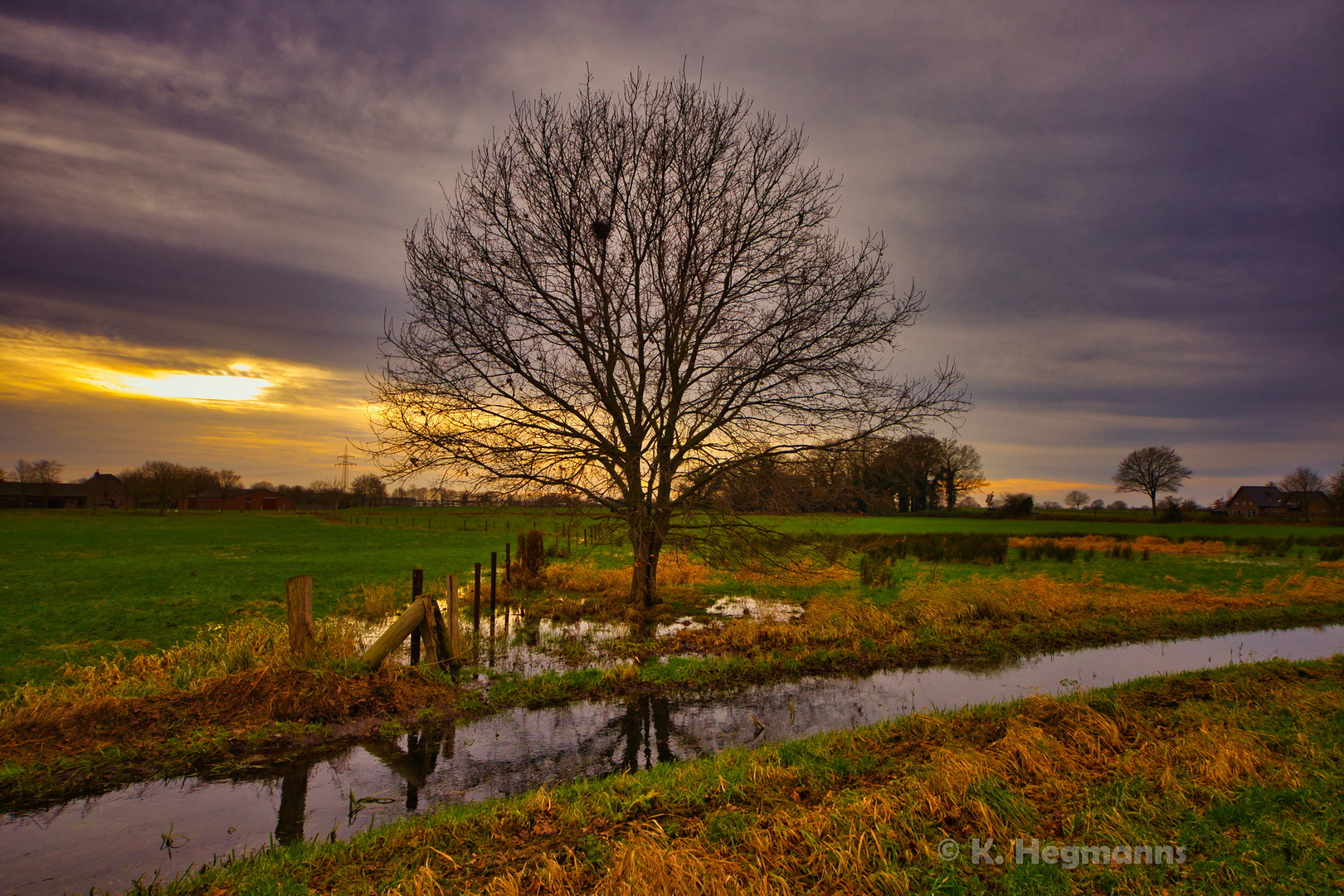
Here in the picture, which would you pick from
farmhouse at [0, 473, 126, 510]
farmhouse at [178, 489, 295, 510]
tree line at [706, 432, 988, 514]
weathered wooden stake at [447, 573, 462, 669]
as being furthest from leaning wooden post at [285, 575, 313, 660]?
farmhouse at [0, 473, 126, 510]

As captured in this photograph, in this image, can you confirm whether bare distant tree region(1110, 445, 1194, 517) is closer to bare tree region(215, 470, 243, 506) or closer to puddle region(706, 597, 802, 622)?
puddle region(706, 597, 802, 622)

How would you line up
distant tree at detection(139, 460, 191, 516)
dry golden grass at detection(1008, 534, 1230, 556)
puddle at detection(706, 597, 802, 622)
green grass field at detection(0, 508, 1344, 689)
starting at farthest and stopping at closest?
distant tree at detection(139, 460, 191, 516) < dry golden grass at detection(1008, 534, 1230, 556) < puddle at detection(706, 597, 802, 622) < green grass field at detection(0, 508, 1344, 689)

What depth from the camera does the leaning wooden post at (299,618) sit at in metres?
9.26

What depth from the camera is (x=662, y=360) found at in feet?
46.4

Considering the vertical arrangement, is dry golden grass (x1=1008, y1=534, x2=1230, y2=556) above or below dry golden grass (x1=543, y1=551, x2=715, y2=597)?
above

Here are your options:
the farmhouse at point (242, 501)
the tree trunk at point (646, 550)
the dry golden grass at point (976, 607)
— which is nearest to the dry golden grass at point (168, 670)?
the tree trunk at point (646, 550)

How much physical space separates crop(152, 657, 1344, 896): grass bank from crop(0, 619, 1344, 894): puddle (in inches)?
30.7

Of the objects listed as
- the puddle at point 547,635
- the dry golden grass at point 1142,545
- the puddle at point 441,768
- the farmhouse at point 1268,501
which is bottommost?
the puddle at point 441,768

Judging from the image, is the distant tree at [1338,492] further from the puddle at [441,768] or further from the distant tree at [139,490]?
the distant tree at [139,490]

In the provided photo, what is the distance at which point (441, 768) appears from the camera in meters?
7.21

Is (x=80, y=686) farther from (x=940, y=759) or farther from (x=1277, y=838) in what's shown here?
(x=1277, y=838)

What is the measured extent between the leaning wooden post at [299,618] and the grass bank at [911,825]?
461 cm

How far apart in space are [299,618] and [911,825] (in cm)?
870

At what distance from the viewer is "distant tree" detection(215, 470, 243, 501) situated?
12669 cm
